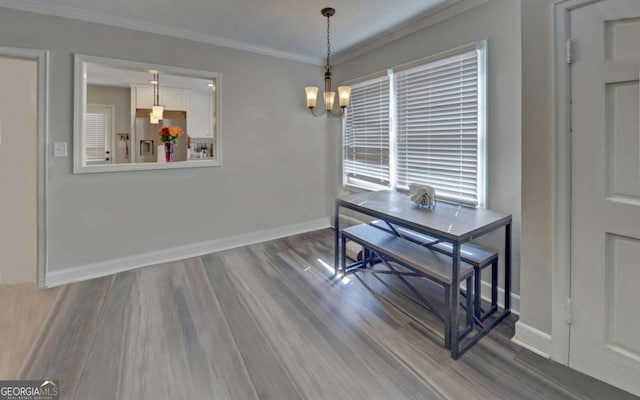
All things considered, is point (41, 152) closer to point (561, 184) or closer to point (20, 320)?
point (20, 320)

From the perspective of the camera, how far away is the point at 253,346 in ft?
6.52

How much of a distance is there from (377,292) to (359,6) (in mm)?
2609

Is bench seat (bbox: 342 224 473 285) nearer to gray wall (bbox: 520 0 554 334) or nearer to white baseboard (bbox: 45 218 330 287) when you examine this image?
gray wall (bbox: 520 0 554 334)

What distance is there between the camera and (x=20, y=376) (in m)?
1.71

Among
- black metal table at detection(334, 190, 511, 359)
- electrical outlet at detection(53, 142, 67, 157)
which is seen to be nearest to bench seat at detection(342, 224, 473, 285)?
black metal table at detection(334, 190, 511, 359)

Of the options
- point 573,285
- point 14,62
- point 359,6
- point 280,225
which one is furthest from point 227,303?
point 14,62

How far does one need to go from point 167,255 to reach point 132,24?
2461 millimetres

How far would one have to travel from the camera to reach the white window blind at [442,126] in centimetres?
263

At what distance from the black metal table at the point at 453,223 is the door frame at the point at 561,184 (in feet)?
1.37

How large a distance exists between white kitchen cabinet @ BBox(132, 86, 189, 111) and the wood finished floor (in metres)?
4.28

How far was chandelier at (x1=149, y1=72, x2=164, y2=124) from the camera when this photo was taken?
529cm

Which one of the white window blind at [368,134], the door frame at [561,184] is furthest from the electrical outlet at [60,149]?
the door frame at [561,184]

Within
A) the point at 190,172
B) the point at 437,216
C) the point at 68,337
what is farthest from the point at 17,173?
the point at 437,216

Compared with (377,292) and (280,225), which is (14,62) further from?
(377,292)
